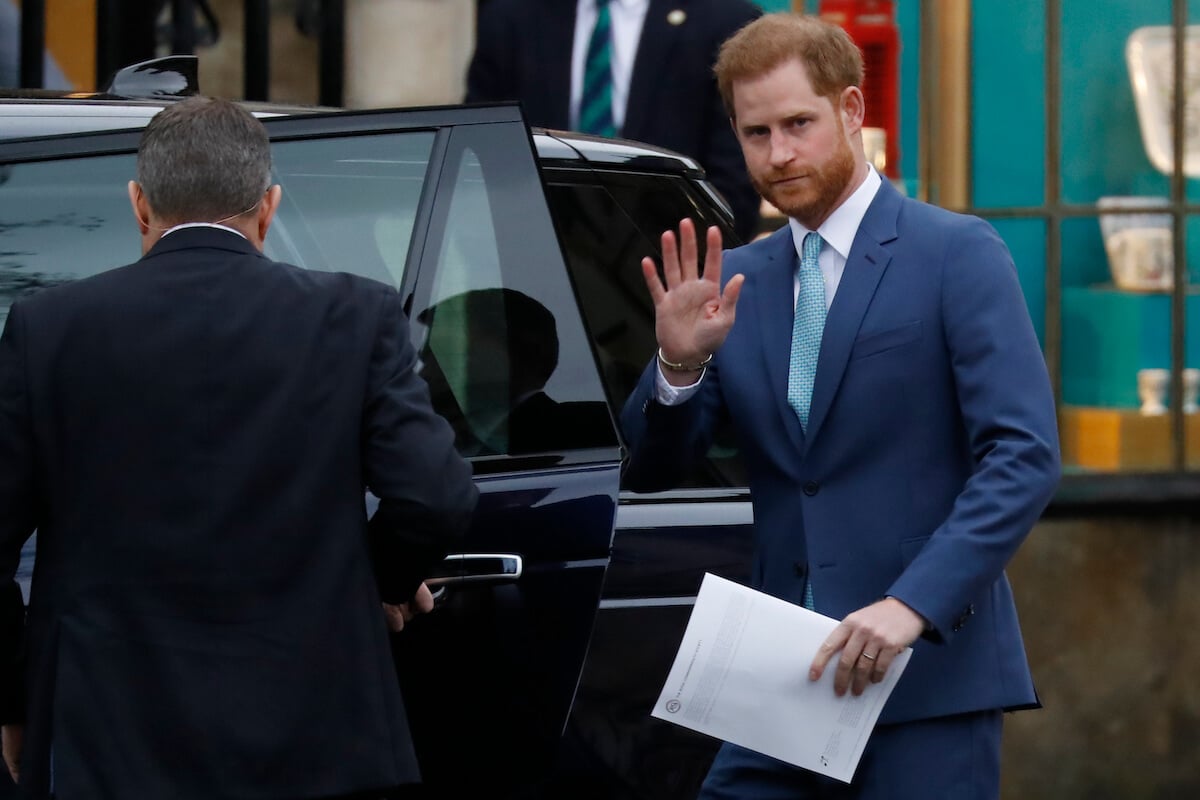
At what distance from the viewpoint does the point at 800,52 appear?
9.10ft

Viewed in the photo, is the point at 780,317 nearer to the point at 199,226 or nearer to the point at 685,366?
the point at 685,366

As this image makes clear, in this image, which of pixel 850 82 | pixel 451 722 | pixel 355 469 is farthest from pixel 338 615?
pixel 850 82

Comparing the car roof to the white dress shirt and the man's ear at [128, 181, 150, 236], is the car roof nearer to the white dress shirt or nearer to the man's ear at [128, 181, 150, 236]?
the man's ear at [128, 181, 150, 236]

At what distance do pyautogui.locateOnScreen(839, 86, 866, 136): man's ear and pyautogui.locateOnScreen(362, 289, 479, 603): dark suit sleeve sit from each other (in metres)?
0.69

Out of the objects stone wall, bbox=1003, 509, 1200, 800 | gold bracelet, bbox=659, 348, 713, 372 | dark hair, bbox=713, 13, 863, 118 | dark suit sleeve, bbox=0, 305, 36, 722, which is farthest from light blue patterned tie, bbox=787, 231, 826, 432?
stone wall, bbox=1003, 509, 1200, 800

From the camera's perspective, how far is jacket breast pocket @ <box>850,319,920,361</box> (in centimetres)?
272

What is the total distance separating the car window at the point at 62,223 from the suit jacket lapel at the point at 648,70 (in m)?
2.05

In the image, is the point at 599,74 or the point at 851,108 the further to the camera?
the point at 599,74

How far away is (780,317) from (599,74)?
2.19 meters

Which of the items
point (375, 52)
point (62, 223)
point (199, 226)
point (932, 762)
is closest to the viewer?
point (199, 226)

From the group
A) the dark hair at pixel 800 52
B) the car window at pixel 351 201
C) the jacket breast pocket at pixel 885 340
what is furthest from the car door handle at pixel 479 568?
the dark hair at pixel 800 52

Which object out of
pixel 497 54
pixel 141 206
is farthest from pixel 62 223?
pixel 497 54

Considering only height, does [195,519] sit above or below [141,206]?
below

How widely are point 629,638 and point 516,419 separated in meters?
0.41
